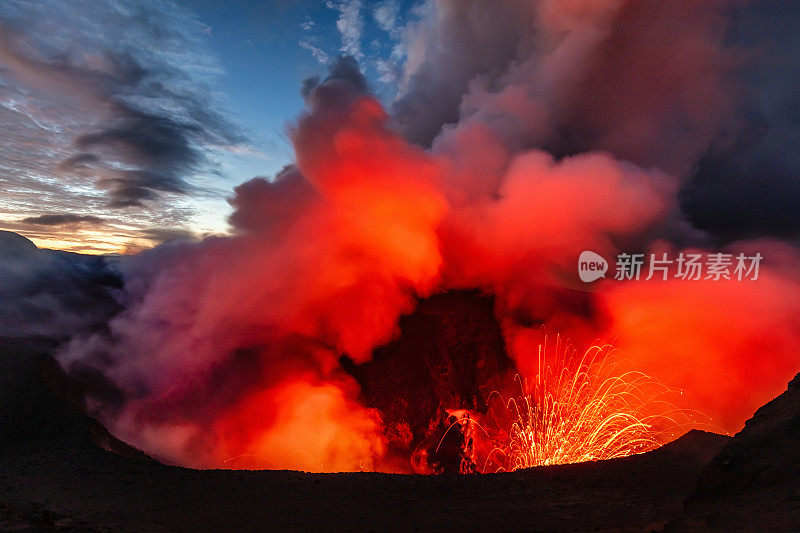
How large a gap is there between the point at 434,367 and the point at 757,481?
22236 mm

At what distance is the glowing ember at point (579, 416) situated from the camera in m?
18.4

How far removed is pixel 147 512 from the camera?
25.4ft

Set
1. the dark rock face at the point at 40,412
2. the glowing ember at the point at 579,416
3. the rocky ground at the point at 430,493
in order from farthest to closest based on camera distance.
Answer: the glowing ember at the point at 579,416 < the dark rock face at the point at 40,412 < the rocky ground at the point at 430,493

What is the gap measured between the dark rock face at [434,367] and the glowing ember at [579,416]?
2485 millimetres

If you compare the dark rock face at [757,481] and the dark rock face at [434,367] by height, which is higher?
the dark rock face at [434,367]

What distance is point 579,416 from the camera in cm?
2011

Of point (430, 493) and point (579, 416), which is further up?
point (579, 416)

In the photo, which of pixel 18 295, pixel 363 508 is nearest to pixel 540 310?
pixel 363 508

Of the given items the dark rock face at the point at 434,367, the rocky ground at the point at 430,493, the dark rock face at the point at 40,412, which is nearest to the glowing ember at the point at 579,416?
the dark rock face at the point at 434,367

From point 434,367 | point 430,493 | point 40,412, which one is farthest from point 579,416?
point 40,412

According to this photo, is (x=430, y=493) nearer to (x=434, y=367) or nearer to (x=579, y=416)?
(x=579, y=416)

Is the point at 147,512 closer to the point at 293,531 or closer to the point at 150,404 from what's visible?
the point at 293,531

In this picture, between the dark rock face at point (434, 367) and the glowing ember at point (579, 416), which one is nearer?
the glowing ember at point (579, 416)

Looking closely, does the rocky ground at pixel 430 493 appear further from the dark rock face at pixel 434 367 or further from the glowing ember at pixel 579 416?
the dark rock face at pixel 434 367
